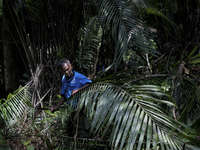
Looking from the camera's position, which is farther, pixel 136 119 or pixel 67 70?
pixel 67 70

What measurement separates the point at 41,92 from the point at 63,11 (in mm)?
1255

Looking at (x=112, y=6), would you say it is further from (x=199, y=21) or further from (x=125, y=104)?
(x=199, y=21)

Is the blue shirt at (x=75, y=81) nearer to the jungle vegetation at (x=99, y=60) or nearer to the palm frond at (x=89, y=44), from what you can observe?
the jungle vegetation at (x=99, y=60)

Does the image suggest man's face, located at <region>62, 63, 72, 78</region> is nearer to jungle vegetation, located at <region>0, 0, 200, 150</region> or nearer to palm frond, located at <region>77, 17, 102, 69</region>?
jungle vegetation, located at <region>0, 0, 200, 150</region>

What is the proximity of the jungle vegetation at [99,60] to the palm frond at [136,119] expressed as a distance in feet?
0.04

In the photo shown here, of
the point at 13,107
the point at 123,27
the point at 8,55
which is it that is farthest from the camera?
the point at 8,55

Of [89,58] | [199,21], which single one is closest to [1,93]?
[89,58]

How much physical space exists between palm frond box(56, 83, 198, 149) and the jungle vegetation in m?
0.01

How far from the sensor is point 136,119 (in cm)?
74

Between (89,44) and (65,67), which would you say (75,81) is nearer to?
(65,67)

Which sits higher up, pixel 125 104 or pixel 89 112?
pixel 125 104

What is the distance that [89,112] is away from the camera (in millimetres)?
998

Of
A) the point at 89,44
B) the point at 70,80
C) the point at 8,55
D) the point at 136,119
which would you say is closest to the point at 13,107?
Answer: the point at 70,80

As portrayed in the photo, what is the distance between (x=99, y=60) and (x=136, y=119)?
1.75 m
